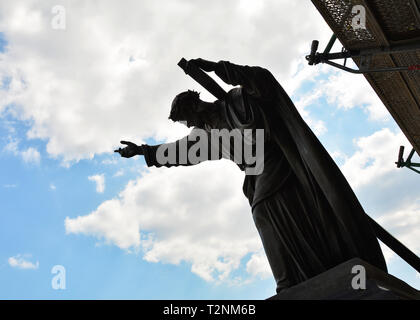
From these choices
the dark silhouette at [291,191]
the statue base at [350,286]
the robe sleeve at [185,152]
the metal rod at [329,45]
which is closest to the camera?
the statue base at [350,286]

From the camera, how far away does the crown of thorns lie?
4.16 meters

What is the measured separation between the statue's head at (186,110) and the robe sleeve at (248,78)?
1.84 feet

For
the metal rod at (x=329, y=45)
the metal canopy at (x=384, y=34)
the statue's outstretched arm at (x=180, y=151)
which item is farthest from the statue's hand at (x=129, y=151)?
the metal rod at (x=329, y=45)

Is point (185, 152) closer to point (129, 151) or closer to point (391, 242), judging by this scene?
point (129, 151)

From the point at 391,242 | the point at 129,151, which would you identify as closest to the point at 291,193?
the point at 391,242

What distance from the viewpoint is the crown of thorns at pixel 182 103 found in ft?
13.6

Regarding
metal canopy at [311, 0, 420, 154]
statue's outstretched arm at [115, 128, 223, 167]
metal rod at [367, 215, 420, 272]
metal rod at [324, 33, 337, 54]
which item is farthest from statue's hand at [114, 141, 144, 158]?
metal rod at [324, 33, 337, 54]

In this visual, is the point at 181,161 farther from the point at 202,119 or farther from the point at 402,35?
the point at 402,35

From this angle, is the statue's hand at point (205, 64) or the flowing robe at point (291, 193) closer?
the flowing robe at point (291, 193)

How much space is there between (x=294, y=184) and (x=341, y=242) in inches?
25.0

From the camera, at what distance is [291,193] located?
144 inches

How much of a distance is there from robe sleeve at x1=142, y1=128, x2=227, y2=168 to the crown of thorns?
0.24 m

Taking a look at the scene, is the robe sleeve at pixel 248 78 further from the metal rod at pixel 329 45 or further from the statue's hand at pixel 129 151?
the metal rod at pixel 329 45

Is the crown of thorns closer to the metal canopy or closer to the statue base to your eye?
the statue base
